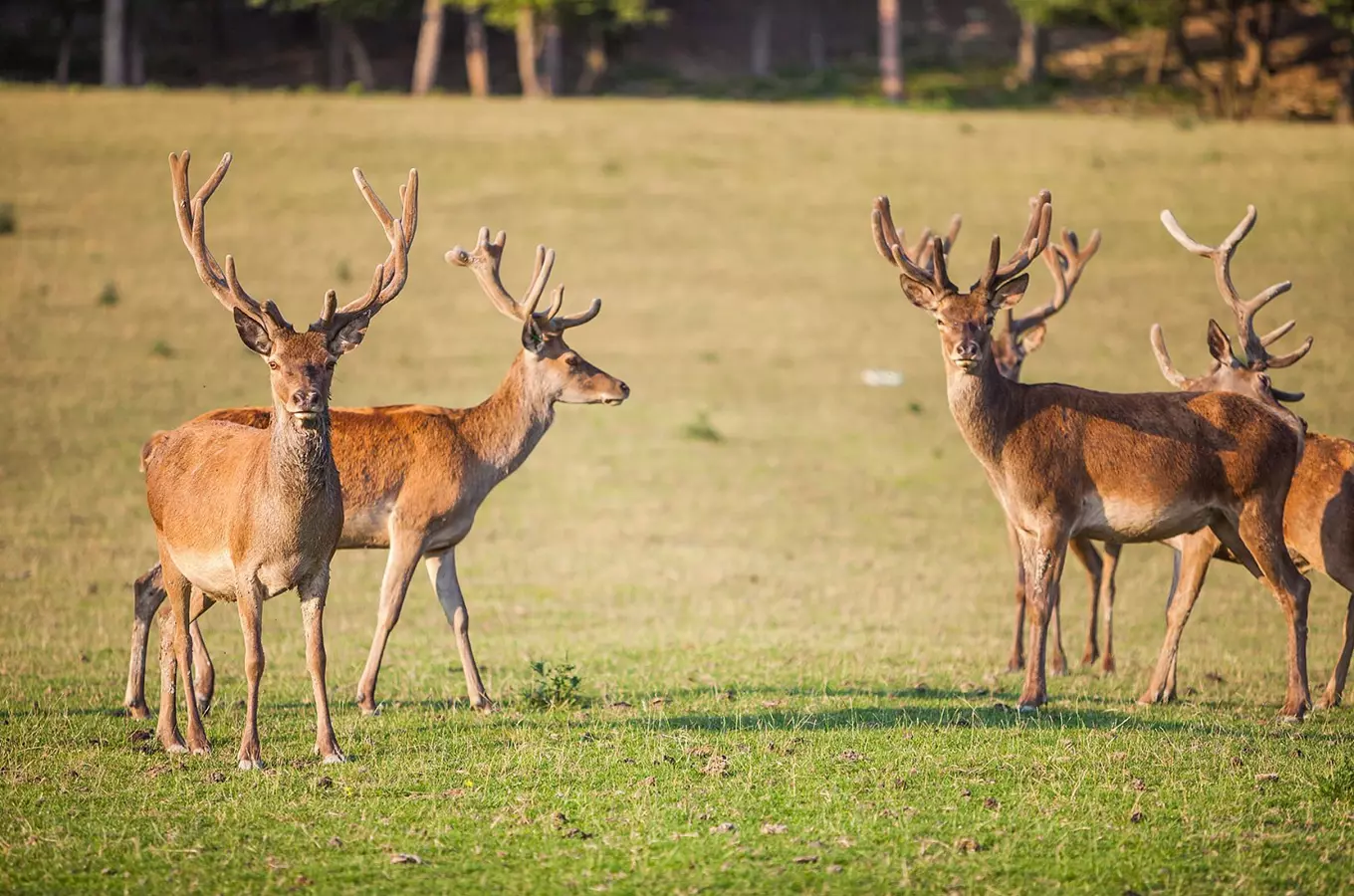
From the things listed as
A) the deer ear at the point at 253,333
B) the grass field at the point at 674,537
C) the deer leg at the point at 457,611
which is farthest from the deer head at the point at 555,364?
the deer ear at the point at 253,333

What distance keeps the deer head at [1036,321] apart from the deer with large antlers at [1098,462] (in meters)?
3.39

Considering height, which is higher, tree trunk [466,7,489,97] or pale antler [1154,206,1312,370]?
tree trunk [466,7,489,97]

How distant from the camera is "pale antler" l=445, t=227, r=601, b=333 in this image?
484 inches

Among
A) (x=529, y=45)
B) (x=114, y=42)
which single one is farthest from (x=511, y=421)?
(x=114, y=42)

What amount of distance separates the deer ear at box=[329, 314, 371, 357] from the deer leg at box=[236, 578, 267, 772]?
1427 mm

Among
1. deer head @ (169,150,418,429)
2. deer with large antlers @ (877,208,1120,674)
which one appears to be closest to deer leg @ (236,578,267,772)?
deer head @ (169,150,418,429)

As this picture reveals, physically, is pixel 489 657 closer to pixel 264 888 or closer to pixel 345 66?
pixel 264 888

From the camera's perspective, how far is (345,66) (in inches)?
2464

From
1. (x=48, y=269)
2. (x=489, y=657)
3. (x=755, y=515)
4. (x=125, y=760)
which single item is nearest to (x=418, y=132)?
(x=48, y=269)

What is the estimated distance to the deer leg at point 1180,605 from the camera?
1158 centimetres

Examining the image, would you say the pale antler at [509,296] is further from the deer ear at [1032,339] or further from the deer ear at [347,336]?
the deer ear at [1032,339]

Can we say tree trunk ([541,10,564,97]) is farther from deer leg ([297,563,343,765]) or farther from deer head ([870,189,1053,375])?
deer leg ([297,563,343,765])

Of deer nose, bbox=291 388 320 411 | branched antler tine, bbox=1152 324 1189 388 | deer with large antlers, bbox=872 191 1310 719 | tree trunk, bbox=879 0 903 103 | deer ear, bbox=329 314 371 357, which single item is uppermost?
tree trunk, bbox=879 0 903 103

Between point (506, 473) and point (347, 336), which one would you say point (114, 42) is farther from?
point (347, 336)
